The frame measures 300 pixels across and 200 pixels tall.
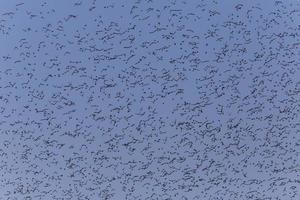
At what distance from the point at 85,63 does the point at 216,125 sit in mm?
642

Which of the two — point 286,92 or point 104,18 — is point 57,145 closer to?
point 104,18

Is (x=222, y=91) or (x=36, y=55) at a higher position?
(x=36, y=55)

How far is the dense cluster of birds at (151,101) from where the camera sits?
254 centimetres

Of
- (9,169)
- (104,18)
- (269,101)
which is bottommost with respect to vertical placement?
(9,169)

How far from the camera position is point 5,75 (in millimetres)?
2539

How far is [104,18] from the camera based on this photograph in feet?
8.36

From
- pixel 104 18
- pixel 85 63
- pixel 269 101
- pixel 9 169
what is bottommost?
pixel 9 169

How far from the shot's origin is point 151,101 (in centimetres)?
257

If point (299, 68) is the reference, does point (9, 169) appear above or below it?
below

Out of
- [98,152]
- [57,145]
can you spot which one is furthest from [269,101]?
[57,145]

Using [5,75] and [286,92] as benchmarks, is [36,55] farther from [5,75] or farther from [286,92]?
[286,92]

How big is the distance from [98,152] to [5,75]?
53cm

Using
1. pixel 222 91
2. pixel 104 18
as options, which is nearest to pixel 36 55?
pixel 104 18

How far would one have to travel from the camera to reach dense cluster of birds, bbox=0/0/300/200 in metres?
2.54
